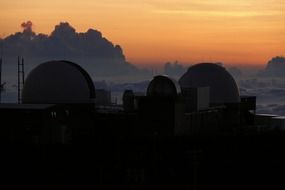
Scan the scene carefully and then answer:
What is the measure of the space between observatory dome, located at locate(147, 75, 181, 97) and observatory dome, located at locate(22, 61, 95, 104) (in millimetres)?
8390

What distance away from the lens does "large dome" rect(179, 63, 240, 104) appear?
67312mm

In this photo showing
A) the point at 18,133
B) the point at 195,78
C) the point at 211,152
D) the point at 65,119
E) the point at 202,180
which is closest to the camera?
the point at 202,180

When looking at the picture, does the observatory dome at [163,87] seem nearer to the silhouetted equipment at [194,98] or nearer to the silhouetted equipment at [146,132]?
the silhouetted equipment at [146,132]

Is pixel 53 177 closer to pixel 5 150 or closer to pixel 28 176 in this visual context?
pixel 28 176

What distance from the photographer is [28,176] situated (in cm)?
4738

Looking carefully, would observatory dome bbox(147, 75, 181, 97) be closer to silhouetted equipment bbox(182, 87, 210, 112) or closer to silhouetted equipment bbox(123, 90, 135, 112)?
silhouetted equipment bbox(182, 87, 210, 112)

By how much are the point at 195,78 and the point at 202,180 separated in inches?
906

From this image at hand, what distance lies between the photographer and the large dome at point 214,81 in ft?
221

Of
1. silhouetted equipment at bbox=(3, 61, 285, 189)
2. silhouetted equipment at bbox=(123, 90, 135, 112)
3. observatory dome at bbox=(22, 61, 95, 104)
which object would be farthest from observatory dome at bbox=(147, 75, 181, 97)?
observatory dome at bbox=(22, 61, 95, 104)

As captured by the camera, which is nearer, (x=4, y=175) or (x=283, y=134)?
(x=4, y=175)

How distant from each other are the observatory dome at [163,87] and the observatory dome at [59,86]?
27.5 feet

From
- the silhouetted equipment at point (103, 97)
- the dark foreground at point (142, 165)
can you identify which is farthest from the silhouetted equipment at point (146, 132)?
the silhouetted equipment at point (103, 97)

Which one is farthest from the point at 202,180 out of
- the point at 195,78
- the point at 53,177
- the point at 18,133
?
the point at 195,78

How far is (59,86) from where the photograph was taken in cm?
6288
